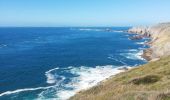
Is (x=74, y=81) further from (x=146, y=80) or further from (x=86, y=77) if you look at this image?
(x=146, y=80)

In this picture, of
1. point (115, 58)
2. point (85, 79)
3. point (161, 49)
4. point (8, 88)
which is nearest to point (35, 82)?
point (8, 88)

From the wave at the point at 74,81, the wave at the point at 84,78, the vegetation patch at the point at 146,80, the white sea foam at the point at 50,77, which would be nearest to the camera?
the vegetation patch at the point at 146,80

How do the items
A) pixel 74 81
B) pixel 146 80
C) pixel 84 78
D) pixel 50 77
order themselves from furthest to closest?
pixel 50 77 → pixel 84 78 → pixel 74 81 → pixel 146 80

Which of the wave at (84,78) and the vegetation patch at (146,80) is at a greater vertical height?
the vegetation patch at (146,80)

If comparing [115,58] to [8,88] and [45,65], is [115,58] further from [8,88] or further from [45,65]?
[8,88]

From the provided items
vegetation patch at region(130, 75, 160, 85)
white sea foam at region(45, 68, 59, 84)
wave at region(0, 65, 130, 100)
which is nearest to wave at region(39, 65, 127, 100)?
wave at region(0, 65, 130, 100)

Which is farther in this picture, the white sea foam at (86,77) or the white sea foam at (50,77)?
the white sea foam at (50,77)

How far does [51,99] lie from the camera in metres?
52.9

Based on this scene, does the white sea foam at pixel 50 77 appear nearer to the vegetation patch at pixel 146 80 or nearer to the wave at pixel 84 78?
the wave at pixel 84 78

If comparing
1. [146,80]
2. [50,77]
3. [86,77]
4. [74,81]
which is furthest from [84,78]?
[146,80]

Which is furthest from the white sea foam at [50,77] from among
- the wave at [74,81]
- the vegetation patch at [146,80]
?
the vegetation patch at [146,80]

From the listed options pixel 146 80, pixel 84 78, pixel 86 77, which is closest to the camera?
pixel 146 80

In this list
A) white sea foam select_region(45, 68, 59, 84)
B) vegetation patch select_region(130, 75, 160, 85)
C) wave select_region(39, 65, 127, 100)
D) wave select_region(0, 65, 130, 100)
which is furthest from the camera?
white sea foam select_region(45, 68, 59, 84)

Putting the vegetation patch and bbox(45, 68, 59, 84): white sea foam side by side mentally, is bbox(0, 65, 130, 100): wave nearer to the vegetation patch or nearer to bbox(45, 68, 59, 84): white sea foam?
bbox(45, 68, 59, 84): white sea foam
